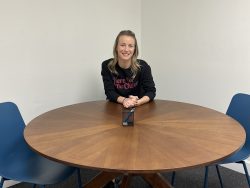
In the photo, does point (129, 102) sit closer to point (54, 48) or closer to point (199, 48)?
point (54, 48)

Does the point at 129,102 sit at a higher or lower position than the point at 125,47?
lower

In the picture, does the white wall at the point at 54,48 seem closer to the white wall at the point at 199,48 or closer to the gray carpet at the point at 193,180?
the white wall at the point at 199,48

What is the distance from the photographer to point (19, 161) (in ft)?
6.52

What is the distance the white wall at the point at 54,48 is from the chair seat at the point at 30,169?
0.81 m

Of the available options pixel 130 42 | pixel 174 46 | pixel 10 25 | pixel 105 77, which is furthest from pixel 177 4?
pixel 10 25

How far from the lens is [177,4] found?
332cm

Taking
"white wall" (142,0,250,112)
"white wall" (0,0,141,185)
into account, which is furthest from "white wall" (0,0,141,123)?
"white wall" (142,0,250,112)

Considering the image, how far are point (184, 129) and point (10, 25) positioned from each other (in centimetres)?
182

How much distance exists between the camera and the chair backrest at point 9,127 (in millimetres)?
1986

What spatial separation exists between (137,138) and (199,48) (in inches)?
73.0

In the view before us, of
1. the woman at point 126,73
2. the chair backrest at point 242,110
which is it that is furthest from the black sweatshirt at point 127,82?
the chair backrest at point 242,110

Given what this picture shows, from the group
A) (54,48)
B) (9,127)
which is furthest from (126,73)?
(9,127)

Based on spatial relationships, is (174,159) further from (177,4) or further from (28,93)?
(177,4)

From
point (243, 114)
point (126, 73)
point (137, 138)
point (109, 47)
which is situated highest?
point (109, 47)
